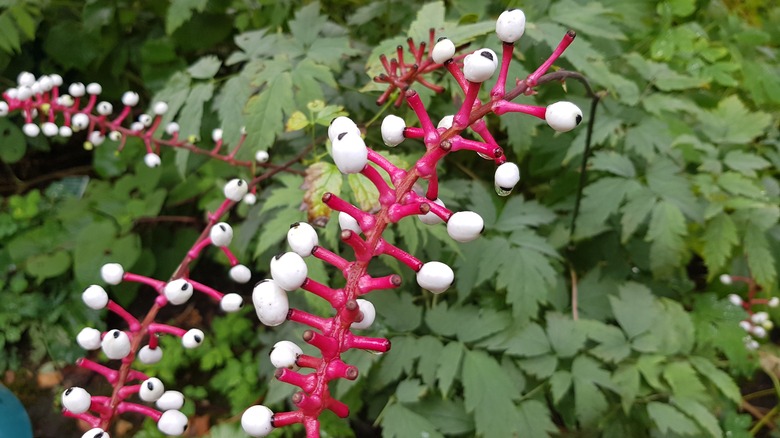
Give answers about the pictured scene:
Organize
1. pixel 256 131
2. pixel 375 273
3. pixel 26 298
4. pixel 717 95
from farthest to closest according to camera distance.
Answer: pixel 26 298, pixel 717 95, pixel 375 273, pixel 256 131

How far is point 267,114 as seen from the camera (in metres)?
1.16

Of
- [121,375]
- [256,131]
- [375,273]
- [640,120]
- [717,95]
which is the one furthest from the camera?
[717,95]

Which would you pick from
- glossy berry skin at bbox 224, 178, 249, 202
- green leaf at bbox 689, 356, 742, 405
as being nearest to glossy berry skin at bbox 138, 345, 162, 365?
glossy berry skin at bbox 224, 178, 249, 202

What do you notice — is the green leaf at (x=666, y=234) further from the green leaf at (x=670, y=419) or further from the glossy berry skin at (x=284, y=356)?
the glossy berry skin at (x=284, y=356)

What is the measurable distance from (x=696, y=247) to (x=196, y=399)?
5.72 ft

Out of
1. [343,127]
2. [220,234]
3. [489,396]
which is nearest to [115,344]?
[220,234]

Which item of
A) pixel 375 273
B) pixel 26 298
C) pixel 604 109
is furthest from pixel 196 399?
pixel 604 109

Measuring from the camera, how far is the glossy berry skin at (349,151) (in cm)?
45

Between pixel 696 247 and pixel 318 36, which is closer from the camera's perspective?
pixel 318 36

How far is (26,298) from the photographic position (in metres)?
1.89

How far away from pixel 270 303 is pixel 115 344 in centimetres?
33

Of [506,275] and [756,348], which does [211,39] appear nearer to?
[506,275]

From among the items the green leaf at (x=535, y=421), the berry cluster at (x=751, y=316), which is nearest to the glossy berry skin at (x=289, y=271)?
the green leaf at (x=535, y=421)

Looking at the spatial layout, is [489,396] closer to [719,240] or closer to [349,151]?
[719,240]
